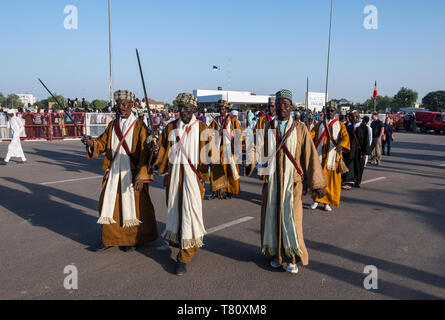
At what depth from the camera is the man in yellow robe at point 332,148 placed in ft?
22.3

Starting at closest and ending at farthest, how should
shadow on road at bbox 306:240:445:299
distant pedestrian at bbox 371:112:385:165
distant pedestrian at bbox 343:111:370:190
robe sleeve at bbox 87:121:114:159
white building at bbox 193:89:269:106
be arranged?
shadow on road at bbox 306:240:445:299, robe sleeve at bbox 87:121:114:159, distant pedestrian at bbox 343:111:370:190, distant pedestrian at bbox 371:112:385:165, white building at bbox 193:89:269:106

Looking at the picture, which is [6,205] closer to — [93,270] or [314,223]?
[93,270]

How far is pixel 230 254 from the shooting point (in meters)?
4.62

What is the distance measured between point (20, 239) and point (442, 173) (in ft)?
38.4

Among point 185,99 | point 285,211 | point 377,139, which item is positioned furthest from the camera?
point 377,139

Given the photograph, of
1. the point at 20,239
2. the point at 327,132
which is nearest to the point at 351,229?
the point at 327,132

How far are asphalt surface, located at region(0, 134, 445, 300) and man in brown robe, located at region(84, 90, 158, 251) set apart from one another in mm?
270

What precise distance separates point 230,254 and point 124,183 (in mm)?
1599

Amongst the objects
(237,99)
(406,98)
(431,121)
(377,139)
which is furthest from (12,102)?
(406,98)

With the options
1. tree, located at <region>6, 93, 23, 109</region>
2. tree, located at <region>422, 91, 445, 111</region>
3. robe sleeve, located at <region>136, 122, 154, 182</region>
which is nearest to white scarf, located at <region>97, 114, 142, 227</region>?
robe sleeve, located at <region>136, 122, 154, 182</region>

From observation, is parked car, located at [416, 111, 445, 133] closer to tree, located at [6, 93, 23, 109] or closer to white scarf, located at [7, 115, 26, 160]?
white scarf, located at [7, 115, 26, 160]

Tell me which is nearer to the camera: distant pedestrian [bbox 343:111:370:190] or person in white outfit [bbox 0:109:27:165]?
distant pedestrian [bbox 343:111:370:190]

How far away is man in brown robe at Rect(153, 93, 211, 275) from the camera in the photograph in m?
4.09

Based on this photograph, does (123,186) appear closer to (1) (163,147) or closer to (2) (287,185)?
(1) (163,147)
